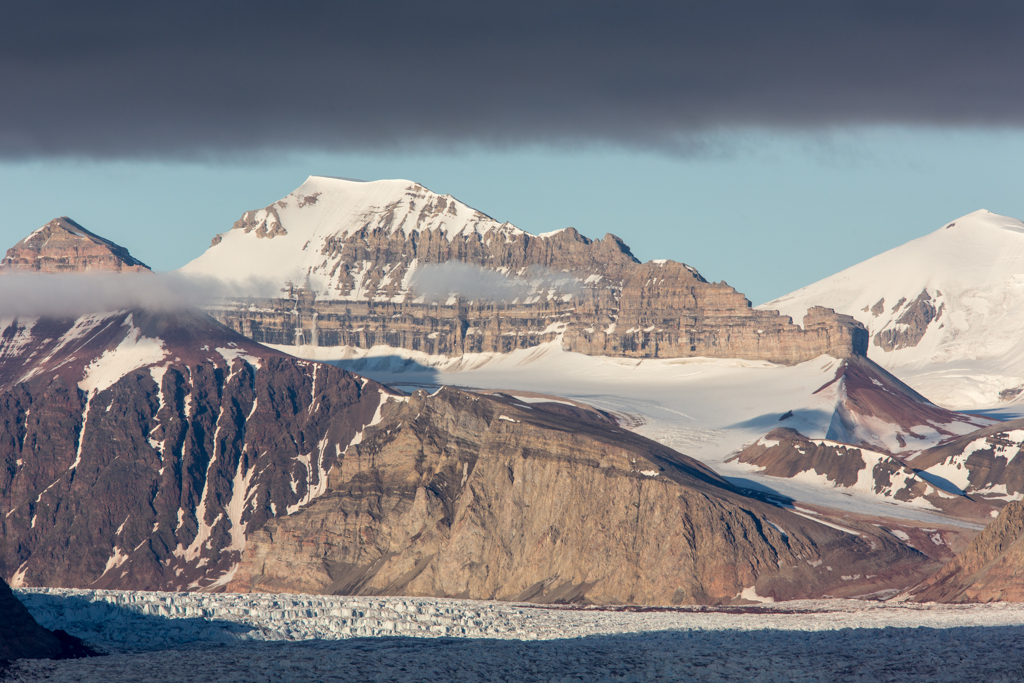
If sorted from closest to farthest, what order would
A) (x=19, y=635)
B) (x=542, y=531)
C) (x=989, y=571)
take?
1. (x=19, y=635)
2. (x=989, y=571)
3. (x=542, y=531)

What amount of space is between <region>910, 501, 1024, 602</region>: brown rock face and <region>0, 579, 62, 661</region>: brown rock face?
209 ft

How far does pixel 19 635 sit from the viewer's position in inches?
2480

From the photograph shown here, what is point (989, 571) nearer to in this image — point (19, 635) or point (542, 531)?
point (19, 635)

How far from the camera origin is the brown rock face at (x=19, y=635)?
62.0 m

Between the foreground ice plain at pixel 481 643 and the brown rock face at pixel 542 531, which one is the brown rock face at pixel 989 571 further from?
the brown rock face at pixel 542 531

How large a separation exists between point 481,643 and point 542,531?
87.4 meters

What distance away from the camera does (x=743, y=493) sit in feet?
586

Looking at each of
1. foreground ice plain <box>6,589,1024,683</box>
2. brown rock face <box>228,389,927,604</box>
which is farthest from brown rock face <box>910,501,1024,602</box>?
brown rock face <box>228,389,927,604</box>

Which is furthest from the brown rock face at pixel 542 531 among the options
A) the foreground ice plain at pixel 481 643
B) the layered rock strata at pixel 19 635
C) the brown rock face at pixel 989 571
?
the layered rock strata at pixel 19 635

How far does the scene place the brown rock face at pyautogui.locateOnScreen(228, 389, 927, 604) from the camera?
14200 cm

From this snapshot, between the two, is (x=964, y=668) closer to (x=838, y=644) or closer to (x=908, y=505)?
(x=838, y=644)

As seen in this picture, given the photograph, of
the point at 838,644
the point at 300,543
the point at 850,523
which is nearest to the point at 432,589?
the point at 300,543

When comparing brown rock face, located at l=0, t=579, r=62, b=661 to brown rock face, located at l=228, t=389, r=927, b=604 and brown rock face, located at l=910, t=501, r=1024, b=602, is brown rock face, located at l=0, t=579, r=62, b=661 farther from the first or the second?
brown rock face, located at l=228, t=389, r=927, b=604

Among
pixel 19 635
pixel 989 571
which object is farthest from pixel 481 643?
pixel 989 571
